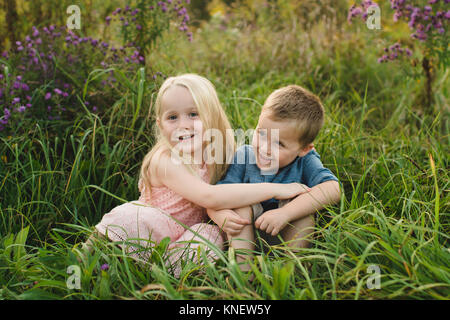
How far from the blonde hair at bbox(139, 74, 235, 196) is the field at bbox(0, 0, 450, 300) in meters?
0.34

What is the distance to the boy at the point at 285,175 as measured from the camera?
6.22ft

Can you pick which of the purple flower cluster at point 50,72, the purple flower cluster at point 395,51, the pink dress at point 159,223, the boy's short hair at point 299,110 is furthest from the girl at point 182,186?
the purple flower cluster at point 395,51

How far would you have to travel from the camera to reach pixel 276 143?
196 cm

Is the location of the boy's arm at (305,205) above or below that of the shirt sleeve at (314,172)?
below

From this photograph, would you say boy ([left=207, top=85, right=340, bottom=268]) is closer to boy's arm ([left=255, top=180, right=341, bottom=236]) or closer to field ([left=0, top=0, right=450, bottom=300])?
boy's arm ([left=255, top=180, right=341, bottom=236])

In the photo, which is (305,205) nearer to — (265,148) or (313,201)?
(313,201)

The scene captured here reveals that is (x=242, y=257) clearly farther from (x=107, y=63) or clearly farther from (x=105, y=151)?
(x=107, y=63)

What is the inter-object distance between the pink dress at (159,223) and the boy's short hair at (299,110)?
521mm

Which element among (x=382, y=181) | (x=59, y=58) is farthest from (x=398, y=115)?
(x=59, y=58)

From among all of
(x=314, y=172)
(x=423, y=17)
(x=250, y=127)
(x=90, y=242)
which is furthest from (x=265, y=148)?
(x=423, y=17)

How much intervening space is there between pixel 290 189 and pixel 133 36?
70.6 inches

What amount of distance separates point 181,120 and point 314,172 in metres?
0.72

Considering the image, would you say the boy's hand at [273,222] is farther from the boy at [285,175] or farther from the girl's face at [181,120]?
the girl's face at [181,120]

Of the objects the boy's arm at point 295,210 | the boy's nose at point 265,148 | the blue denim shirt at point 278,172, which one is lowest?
the boy's arm at point 295,210
